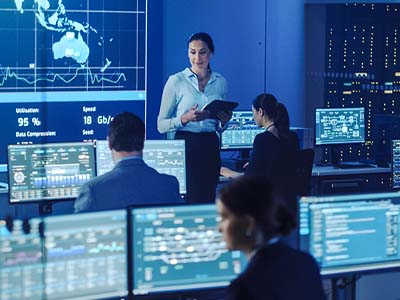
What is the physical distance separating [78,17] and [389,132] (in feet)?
9.70

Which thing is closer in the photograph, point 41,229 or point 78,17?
point 41,229

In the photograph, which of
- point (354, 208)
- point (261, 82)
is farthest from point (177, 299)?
point (261, 82)

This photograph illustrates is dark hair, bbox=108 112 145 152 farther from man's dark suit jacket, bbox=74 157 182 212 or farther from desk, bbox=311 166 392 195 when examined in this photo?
desk, bbox=311 166 392 195

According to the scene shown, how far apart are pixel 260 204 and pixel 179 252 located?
41.3 inches

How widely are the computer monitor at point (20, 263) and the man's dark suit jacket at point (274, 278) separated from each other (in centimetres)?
90

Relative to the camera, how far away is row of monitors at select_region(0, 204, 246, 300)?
2.94 meters

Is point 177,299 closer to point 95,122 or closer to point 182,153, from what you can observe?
point 182,153

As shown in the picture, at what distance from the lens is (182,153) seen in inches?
229

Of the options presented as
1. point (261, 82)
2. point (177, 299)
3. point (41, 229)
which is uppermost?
point (261, 82)

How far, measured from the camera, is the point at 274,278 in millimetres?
2252

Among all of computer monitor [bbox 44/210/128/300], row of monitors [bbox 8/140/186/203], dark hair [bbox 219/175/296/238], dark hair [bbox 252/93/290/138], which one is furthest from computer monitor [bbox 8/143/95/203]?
dark hair [bbox 219/175/296/238]

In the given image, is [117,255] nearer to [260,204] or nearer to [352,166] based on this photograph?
[260,204]

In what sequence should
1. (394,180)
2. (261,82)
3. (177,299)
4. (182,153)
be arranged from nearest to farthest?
(177,299), (182,153), (394,180), (261,82)

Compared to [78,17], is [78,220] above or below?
Result: below
